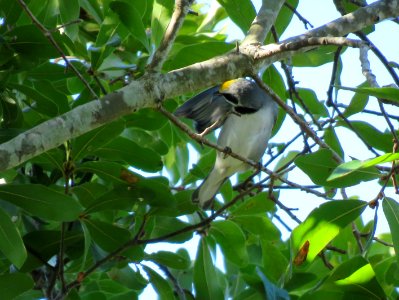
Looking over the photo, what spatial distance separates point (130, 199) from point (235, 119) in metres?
1.92

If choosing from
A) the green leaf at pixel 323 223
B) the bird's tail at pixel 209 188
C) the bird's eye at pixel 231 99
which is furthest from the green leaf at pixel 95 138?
the bird's eye at pixel 231 99

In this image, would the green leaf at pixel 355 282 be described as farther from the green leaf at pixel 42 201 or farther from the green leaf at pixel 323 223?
the green leaf at pixel 42 201

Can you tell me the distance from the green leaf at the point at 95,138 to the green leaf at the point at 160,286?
70 centimetres

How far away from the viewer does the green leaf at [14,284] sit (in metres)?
3.05

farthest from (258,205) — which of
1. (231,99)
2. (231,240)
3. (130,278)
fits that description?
(231,99)

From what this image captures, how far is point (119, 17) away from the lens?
3.18m

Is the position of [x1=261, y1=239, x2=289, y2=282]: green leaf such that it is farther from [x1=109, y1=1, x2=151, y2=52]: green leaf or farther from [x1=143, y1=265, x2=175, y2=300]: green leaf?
[x1=109, y1=1, x2=151, y2=52]: green leaf

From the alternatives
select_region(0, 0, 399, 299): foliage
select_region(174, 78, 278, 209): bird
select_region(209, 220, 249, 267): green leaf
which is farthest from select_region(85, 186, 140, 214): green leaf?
select_region(174, 78, 278, 209): bird

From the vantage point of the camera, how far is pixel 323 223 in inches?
111

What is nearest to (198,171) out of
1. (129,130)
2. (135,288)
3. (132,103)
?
(129,130)

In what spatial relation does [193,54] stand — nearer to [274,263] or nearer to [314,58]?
[314,58]

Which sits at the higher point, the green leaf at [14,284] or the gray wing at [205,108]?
the gray wing at [205,108]

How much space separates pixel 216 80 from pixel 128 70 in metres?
1.20

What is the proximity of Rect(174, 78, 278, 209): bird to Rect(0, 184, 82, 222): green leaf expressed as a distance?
1.55 metres
